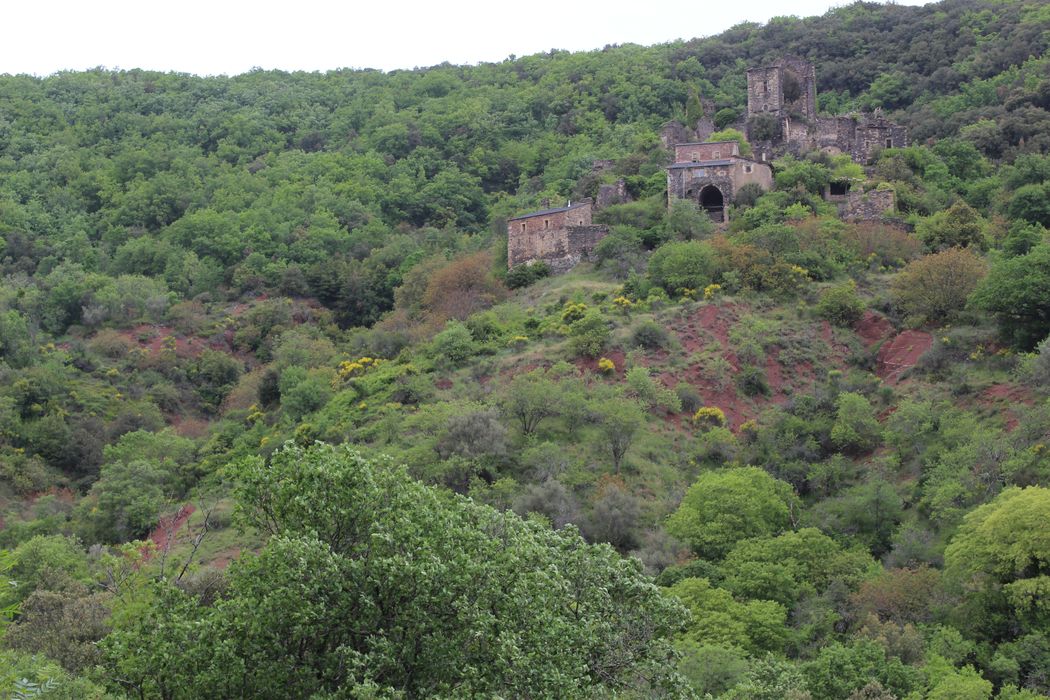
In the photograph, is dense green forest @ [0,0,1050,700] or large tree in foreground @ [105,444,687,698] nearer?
large tree in foreground @ [105,444,687,698]

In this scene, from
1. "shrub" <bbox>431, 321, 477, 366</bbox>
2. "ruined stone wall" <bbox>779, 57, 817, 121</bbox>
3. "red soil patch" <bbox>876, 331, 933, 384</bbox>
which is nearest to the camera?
"red soil patch" <bbox>876, 331, 933, 384</bbox>

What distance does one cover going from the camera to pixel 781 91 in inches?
3189

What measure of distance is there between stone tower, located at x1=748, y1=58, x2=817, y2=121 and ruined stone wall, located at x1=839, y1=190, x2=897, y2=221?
12.2m

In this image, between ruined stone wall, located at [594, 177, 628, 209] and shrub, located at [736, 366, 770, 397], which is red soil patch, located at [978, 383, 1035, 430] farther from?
ruined stone wall, located at [594, 177, 628, 209]

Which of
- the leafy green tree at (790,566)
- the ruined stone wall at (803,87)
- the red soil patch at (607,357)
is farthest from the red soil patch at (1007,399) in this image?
the ruined stone wall at (803,87)

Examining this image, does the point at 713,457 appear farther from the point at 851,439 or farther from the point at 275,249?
the point at 275,249

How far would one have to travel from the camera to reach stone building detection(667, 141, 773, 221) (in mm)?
69812

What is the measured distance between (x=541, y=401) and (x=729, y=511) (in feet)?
33.6

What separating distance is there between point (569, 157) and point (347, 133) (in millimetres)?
27108

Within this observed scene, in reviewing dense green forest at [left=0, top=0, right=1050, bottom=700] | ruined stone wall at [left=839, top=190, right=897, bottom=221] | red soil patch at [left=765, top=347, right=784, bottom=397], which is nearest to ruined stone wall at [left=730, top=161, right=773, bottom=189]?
dense green forest at [left=0, top=0, right=1050, bottom=700]

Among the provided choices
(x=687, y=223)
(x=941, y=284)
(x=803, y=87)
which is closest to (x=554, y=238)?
(x=687, y=223)

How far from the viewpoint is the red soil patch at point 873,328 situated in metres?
58.1

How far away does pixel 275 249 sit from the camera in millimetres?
92312

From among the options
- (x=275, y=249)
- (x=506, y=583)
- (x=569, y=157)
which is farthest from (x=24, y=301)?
(x=506, y=583)
